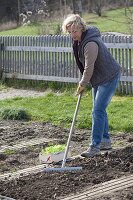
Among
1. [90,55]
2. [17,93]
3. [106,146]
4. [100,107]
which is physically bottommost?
[17,93]

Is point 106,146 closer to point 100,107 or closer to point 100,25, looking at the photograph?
A: point 100,107

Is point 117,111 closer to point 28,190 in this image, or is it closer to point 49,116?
point 49,116

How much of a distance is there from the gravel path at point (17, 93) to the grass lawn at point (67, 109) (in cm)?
68

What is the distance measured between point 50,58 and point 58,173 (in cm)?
915

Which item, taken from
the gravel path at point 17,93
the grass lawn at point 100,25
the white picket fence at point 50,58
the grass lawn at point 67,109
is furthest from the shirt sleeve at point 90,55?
the grass lawn at point 100,25

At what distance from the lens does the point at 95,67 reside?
8.23 meters

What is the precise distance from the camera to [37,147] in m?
9.25

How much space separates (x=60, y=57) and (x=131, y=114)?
502 centimetres

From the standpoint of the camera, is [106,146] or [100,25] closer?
[106,146]

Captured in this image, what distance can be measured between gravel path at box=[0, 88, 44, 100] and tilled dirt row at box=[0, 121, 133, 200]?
4.96 m

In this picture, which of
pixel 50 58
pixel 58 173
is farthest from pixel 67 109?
pixel 58 173

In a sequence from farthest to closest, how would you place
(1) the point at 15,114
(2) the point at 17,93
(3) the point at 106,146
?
(2) the point at 17,93
(1) the point at 15,114
(3) the point at 106,146

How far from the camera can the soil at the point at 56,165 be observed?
664 cm

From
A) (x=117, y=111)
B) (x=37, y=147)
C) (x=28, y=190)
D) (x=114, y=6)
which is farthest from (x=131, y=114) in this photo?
(x=114, y=6)
